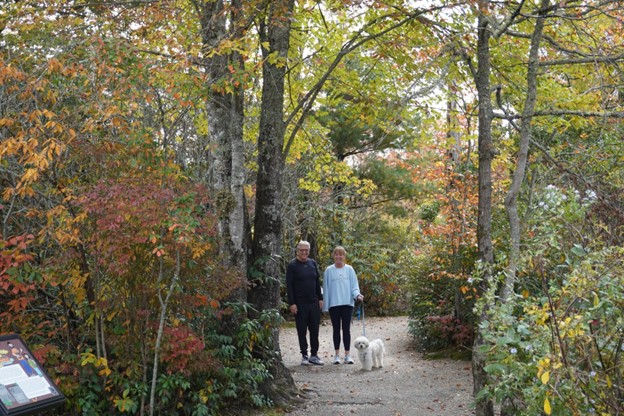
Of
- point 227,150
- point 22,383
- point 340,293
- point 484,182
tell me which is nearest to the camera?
point 22,383

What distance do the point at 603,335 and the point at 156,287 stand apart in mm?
3546

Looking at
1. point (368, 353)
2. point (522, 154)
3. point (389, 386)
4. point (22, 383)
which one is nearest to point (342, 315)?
point (368, 353)

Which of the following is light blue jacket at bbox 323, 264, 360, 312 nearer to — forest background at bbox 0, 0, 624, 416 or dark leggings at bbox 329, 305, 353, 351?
dark leggings at bbox 329, 305, 353, 351

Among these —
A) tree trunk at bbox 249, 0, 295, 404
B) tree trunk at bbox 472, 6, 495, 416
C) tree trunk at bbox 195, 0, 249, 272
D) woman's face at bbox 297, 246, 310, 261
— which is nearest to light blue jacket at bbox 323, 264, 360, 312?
woman's face at bbox 297, 246, 310, 261

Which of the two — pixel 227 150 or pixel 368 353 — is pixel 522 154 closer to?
pixel 227 150

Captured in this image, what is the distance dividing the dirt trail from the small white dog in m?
0.13

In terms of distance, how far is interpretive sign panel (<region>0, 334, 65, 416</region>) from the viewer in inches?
146

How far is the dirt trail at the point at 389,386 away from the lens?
7566 mm

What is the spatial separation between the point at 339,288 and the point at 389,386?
1.68 meters

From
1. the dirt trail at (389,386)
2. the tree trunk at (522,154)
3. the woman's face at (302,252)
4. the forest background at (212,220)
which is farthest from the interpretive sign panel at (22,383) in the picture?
the woman's face at (302,252)

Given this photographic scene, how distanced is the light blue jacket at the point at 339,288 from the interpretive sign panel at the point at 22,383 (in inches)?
241

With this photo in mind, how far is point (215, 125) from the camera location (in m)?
7.67

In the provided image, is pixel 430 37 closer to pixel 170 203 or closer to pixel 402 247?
pixel 170 203

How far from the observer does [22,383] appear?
3.87 meters
